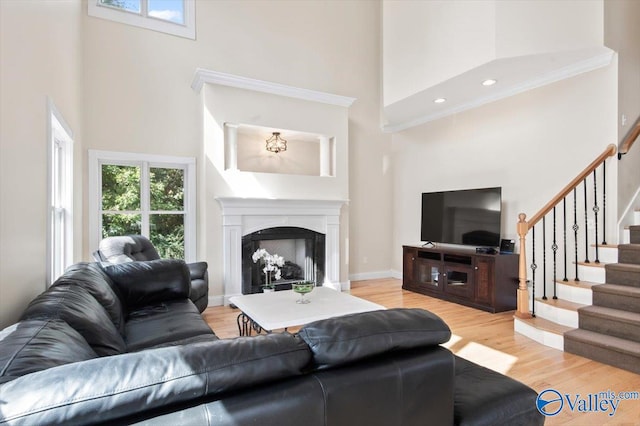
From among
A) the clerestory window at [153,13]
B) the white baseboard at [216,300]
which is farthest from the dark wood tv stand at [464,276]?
the clerestory window at [153,13]

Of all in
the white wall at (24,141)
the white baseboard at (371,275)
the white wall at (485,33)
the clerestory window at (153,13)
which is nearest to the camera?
the white wall at (24,141)

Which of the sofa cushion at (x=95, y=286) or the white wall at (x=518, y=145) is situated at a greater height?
the white wall at (x=518, y=145)

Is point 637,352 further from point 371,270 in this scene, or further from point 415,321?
point 371,270

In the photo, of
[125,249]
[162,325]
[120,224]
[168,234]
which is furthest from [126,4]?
[162,325]

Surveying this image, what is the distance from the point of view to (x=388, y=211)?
688cm

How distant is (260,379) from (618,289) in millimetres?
3667

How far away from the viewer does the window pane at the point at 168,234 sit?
5.05 m

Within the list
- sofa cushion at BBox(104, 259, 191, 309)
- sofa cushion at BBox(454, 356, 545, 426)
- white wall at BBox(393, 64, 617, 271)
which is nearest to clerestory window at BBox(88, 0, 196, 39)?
sofa cushion at BBox(104, 259, 191, 309)

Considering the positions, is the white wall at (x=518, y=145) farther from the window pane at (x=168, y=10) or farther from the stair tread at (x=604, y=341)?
the window pane at (x=168, y=10)

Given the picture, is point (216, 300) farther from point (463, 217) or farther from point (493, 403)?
point (493, 403)

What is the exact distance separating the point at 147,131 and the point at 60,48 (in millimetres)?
1901

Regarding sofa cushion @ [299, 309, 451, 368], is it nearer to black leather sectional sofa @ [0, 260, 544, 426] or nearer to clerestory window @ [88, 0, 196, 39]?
black leather sectional sofa @ [0, 260, 544, 426]

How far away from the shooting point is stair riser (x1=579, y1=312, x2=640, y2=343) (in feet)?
9.60

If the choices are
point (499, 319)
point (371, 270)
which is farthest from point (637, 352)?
point (371, 270)
